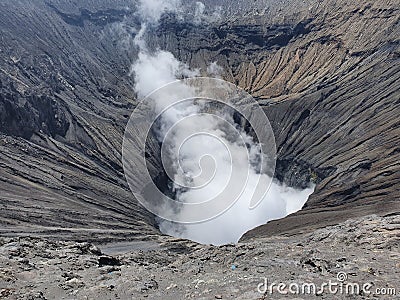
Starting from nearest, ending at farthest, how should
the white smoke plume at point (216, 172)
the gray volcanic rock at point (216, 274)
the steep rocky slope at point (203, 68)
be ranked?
the gray volcanic rock at point (216, 274)
the steep rocky slope at point (203, 68)
the white smoke plume at point (216, 172)

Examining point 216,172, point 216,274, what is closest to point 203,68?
point 216,172

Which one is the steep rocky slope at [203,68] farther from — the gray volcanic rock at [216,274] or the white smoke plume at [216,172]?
the gray volcanic rock at [216,274]

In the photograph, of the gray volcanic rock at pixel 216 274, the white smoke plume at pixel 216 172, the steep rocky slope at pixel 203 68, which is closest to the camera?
the gray volcanic rock at pixel 216 274

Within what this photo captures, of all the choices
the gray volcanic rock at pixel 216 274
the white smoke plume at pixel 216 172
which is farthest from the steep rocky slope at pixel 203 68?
the gray volcanic rock at pixel 216 274

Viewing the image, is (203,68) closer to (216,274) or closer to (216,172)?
(216,172)

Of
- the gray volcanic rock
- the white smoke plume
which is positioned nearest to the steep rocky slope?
the white smoke plume

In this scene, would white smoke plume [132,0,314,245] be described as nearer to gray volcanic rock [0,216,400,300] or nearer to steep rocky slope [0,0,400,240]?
steep rocky slope [0,0,400,240]

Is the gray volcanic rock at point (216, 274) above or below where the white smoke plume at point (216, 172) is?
below

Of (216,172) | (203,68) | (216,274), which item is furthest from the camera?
(203,68)

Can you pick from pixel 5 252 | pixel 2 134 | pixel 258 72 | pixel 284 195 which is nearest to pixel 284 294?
pixel 5 252
